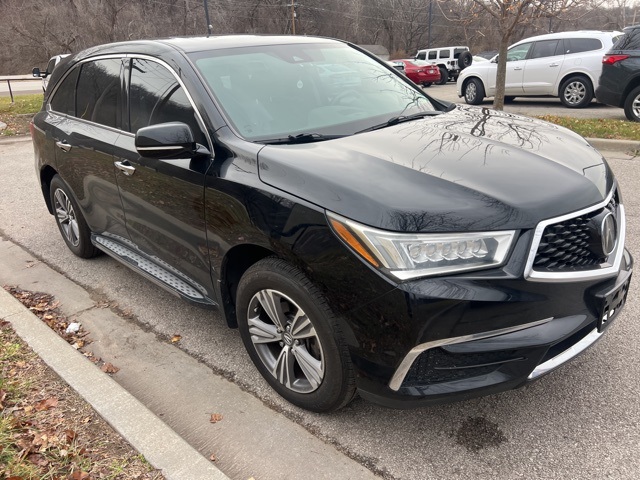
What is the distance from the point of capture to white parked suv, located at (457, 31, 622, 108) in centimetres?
1195

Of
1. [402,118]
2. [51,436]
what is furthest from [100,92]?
[51,436]

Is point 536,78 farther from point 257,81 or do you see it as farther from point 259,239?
point 259,239

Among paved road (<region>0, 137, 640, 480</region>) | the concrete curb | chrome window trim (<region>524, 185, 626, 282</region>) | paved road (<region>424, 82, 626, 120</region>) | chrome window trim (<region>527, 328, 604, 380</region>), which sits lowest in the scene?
paved road (<region>0, 137, 640, 480</region>)

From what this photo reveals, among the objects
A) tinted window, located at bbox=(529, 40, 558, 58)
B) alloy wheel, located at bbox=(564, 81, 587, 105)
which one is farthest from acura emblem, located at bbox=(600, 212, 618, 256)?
tinted window, located at bbox=(529, 40, 558, 58)

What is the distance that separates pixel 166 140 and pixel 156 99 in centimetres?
71

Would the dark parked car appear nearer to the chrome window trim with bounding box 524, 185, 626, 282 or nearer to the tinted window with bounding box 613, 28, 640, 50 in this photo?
the chrome window trim with bounding box 524, 185, 626, 282

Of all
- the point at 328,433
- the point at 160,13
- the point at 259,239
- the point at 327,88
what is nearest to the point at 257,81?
the point at 327,88

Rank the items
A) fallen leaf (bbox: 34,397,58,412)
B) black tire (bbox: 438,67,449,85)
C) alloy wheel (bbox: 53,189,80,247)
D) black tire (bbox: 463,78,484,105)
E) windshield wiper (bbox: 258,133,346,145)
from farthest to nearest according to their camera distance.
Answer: black tire (bbox: 438,67,449,85) < black tire (bbox: 463,78,484,105) < alloy wheel (bbox: 53,189,80,247) < windshield wiper (bbox: 258,133,346,145) < fallen leaf (bbox: 34,397,58,412)

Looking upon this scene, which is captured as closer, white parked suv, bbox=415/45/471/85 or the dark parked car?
the dark parked car

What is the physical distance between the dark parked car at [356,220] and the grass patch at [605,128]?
5303mm

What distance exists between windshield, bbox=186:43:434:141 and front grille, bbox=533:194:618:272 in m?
1.27

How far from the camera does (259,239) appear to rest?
8.37ft

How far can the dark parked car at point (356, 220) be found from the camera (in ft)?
6.93

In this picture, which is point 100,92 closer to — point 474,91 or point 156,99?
point 156,99
